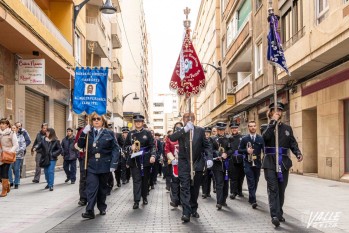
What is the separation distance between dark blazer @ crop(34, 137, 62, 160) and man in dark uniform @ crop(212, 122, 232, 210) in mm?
4564

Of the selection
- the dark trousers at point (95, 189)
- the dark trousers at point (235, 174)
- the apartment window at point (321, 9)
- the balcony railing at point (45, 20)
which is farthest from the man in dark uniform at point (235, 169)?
the balcony railing at point (45, 20)

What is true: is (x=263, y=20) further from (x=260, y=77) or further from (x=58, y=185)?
(x=58, y=185)

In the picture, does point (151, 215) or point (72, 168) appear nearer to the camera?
point (151, 215)

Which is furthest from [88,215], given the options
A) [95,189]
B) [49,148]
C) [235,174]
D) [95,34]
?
[95,34]

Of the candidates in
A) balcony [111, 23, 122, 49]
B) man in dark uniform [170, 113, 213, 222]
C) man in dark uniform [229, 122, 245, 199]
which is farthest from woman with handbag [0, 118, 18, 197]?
balcony [111, 23, 122, 49]

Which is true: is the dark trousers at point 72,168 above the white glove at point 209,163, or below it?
below

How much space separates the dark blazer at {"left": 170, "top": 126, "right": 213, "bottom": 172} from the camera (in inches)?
331

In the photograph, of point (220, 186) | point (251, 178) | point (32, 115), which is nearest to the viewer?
point (220, 186)

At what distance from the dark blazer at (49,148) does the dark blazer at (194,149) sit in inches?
226

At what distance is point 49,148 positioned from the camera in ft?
43.7

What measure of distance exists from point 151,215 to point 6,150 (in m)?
4.23

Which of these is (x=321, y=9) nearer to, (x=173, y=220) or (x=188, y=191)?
(x=188, y=191)

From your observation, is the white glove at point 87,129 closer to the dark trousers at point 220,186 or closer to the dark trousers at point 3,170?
the dark trousers at point 220,186

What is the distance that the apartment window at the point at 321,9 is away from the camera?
16050 mm
